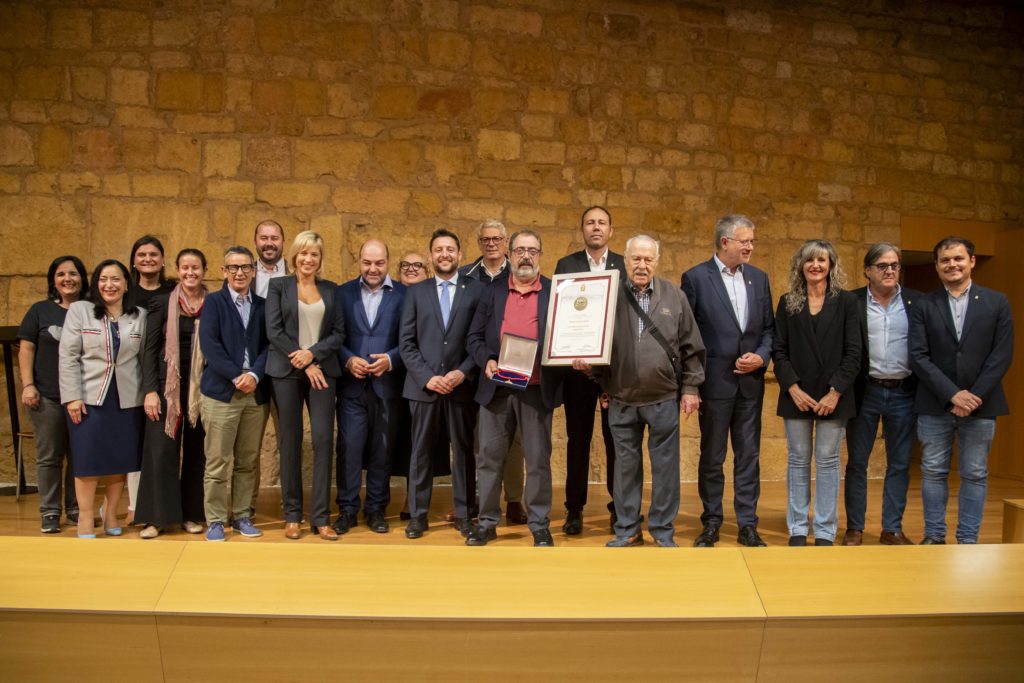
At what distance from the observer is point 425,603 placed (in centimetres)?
239

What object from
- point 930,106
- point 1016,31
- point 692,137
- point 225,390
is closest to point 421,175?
point 692,137

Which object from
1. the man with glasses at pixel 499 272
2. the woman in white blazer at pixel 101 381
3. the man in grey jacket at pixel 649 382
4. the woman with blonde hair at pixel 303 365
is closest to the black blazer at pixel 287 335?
the woman with blonde hair at pixel 303 365

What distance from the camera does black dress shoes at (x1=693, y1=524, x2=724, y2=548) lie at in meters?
4.30

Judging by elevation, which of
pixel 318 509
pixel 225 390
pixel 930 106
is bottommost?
pixel 318 509

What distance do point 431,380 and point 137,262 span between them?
165 centimetres

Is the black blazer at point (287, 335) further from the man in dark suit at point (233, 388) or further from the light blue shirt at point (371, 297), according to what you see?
the light blue shirt at point (371, 297)

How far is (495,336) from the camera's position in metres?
4.34

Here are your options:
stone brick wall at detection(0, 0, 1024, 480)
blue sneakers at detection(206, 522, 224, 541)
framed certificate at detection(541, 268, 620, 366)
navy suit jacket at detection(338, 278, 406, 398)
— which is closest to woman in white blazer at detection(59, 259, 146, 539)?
blue sneakers at detection(206, 522, 224, 541)

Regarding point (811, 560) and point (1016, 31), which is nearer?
point (811, 560)

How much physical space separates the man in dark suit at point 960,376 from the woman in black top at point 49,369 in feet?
14.2

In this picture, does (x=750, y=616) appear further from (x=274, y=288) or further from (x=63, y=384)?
(x=63, y=384)

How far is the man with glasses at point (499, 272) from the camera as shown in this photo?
15.4 ft

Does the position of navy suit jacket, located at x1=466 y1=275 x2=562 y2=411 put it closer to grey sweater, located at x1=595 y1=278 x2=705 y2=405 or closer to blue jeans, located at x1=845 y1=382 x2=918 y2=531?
grey sweater, located at x1=595 y1=278 x2=705 y2=405

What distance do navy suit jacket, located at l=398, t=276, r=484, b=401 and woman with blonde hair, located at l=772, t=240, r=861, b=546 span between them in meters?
1.53
